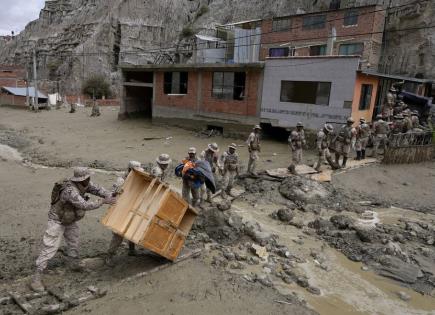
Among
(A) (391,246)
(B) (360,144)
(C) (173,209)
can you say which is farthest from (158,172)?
(B) (360,144)

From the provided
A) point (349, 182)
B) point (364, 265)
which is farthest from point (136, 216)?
point (349, 182)

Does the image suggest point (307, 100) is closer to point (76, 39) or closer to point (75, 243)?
point (75, 243)

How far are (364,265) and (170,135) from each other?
15.5 metres

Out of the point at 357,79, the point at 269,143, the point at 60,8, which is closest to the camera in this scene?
the point at 357,79

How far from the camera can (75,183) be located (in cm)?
545

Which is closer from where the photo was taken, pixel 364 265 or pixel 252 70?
pixel 364 265

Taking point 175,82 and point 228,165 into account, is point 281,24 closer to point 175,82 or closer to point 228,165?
point 175,82

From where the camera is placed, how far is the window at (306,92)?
1675cm

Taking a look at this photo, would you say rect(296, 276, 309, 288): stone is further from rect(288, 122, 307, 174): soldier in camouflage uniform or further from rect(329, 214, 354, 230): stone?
rect(288, 122, 307, 174): soldier in camouflage uniform

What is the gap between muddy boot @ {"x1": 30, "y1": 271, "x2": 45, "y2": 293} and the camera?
5.13 meters

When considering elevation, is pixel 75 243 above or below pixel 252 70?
below

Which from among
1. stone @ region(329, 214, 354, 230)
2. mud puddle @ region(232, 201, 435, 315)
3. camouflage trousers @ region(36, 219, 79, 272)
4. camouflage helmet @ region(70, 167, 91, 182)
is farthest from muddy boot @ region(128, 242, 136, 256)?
stone @ region(329, 214, 354, 230)

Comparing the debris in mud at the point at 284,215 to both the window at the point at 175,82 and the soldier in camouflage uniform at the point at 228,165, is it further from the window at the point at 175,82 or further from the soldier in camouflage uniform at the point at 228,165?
the window at the point at 175,82

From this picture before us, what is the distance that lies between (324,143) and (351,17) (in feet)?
68.6
